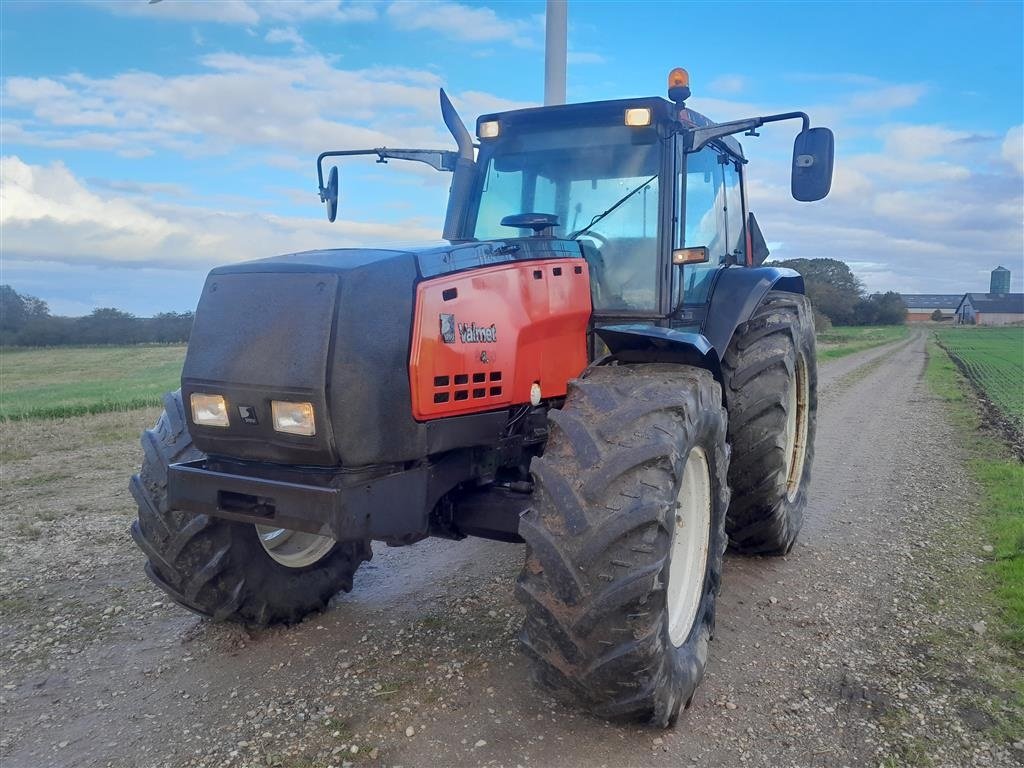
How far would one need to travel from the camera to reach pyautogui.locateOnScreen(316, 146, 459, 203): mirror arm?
469cm

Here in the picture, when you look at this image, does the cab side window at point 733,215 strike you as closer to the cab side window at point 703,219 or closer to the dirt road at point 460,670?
the cab side window at point 703,219

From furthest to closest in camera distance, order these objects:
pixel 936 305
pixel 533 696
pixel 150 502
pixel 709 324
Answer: pixel 936 305 < pixel 709 324 < pixel 150 502 < pixel 533 696

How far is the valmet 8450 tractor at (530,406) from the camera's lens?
111 inches

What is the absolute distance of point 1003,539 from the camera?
5391 millimetres

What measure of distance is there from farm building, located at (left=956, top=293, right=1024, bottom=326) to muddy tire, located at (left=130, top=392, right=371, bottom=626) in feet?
277

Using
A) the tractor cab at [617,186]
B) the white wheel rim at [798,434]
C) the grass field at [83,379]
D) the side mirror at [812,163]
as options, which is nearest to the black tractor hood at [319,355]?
the tractor cab at [617,186]

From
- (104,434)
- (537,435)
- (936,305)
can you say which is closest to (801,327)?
(537,435)

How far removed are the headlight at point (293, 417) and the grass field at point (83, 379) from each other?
1011 cm

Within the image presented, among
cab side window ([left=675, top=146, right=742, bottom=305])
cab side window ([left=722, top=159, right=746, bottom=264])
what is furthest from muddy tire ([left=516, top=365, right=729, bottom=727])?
cab side window ([left=722, top=159, right=746, bottom=264])

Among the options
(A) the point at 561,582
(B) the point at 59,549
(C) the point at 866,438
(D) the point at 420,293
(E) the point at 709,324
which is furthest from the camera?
(C) the point at 866,438

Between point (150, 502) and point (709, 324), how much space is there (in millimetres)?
3009

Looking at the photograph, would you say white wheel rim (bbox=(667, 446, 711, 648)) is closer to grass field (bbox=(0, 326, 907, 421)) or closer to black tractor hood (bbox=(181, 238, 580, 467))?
black tractor hood (bbox=(181, 238, 580, 467))

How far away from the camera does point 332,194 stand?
15.7 ft

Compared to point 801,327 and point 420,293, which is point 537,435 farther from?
point 801,327
